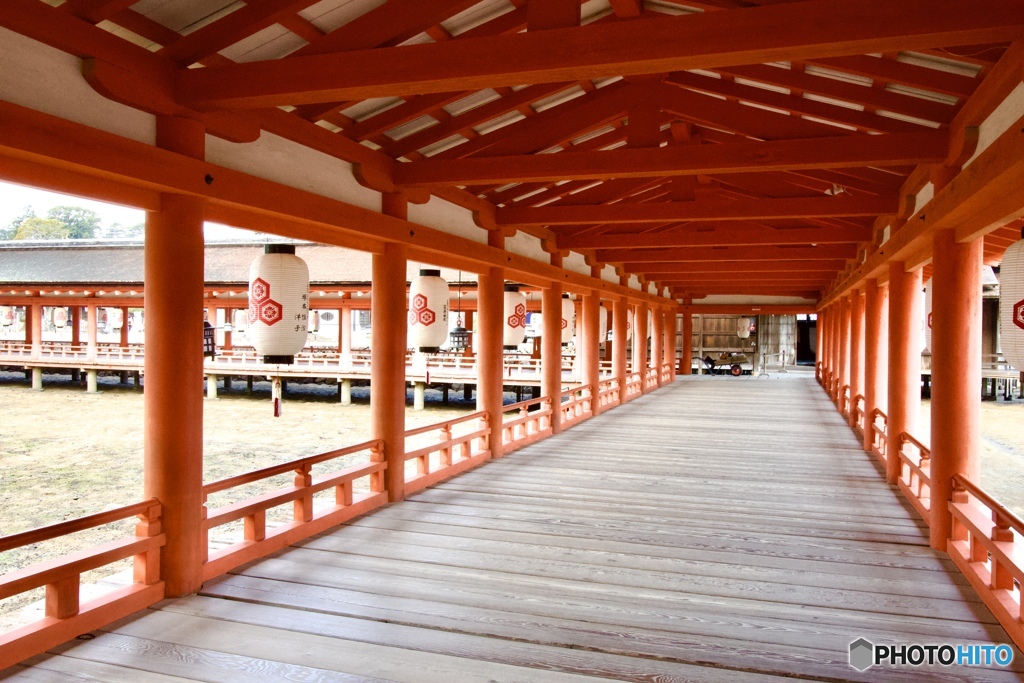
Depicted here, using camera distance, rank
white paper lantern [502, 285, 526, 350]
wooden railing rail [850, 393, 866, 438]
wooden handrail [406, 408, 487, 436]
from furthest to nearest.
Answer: wooden railing rail [850, 393, 866, 438] → white paper lantern [502, 285, 526, 350] → wooden handrail [406, 408, 487, 436]

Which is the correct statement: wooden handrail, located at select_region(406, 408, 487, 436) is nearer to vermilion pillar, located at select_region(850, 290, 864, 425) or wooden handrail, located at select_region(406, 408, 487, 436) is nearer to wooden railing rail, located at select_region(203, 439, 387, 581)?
wooden railing rail, located at select_region(203, 439, 387, 581)

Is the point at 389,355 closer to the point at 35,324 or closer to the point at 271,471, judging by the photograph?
the point at 271,471

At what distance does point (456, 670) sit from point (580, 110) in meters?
4.77

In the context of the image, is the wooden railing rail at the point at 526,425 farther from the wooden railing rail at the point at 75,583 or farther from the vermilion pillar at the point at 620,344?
the wooden railing rail at the point at 75,583

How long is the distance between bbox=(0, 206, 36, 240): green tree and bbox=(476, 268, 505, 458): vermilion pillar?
125 feet

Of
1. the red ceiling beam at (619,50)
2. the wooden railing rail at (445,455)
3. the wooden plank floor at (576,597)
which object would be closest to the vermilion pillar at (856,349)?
the wooden plank floor at (576,597)

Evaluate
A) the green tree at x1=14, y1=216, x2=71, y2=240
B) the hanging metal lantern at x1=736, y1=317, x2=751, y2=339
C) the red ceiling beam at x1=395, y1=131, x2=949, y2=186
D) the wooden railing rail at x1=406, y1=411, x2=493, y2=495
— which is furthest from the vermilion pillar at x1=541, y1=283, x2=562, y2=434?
the green tree at x1=14, y1=216, x2=71, y2=240

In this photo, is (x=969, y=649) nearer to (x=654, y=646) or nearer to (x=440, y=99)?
(x=654, y=646)

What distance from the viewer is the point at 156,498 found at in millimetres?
4113

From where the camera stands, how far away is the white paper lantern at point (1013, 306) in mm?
3794

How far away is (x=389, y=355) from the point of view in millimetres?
6500

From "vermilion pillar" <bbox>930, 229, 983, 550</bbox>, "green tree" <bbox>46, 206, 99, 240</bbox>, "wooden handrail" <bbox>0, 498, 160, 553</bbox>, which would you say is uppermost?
"green tree" <bbox>46, 206, 99, 240</bbox>

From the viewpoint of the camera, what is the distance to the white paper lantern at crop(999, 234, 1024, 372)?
3.79 meters

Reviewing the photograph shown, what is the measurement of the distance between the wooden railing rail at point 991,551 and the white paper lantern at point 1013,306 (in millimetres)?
958
